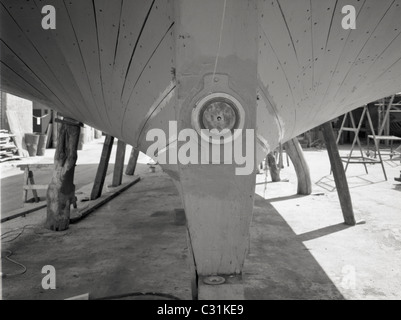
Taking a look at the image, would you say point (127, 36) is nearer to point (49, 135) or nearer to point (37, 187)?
point (37, 187)

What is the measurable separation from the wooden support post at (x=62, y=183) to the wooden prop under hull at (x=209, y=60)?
5.23 ft

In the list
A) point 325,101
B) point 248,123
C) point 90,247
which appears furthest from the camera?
point 90,247

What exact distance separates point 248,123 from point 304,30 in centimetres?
62

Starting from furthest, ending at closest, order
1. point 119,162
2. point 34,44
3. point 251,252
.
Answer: point 119,162 < point 251,252 < point 34,44

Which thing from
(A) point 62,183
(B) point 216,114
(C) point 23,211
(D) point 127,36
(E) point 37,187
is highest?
(D) point 127,36

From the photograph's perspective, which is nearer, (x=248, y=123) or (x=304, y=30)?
→ (x=248, y=123)

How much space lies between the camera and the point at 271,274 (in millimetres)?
2771

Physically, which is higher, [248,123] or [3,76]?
[3,76]

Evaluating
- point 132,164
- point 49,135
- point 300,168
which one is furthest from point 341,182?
point 49,135

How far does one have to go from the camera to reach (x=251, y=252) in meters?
3.24

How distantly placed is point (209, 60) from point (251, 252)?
6.88ft

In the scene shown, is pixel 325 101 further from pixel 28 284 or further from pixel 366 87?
pixel 28 284

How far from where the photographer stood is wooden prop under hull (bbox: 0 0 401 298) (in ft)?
5.38
